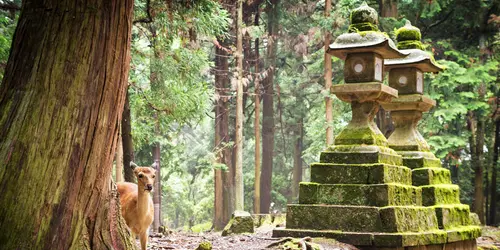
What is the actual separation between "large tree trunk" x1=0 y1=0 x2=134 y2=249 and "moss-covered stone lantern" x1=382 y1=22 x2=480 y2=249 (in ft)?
26.2

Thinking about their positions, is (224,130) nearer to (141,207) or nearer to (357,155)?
(357,155)

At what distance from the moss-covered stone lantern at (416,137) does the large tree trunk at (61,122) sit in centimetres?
798

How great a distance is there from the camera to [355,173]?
445 inches

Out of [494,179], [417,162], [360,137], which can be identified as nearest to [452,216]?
[417,162]

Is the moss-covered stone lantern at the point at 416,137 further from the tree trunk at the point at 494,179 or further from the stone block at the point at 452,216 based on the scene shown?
the tree trunk at the point at 494,179

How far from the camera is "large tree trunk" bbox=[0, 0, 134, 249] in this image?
5.87m

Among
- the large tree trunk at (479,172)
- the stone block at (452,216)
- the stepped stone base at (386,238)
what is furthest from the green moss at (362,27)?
the large tree trunk at (479,172)

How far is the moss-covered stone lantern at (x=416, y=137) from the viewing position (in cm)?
1304

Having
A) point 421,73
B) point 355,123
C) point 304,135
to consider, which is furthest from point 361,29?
point 304,135

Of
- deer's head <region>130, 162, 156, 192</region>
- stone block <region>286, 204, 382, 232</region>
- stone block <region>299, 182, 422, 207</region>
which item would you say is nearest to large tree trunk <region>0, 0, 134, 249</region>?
deer's head <region>130, 162, 156, 192</region>

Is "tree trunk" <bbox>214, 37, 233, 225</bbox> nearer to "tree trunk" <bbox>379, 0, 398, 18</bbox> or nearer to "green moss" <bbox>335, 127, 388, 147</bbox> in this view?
"tree trunk" <bbox>379, 0, 398, 18</bbox>

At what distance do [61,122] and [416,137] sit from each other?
9371mm

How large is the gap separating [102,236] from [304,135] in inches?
1216

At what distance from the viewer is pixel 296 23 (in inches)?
1272
